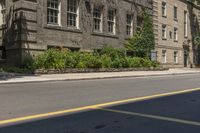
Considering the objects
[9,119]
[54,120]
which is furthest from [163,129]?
[9,119]

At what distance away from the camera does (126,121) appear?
24.0 ft

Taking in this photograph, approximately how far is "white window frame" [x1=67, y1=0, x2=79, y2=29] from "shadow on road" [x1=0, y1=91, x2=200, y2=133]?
64.6 ft

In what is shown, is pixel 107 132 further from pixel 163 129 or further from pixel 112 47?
pixel 112 47

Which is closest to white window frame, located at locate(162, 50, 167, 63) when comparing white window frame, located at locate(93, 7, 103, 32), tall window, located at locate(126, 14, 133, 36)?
tall window, located at locate(126, 14, 133, 36)

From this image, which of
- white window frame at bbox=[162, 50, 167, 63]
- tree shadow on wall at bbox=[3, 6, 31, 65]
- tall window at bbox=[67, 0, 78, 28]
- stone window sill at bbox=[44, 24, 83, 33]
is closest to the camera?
tree shadow on wall at bbox=[3, 6, 31, 65]

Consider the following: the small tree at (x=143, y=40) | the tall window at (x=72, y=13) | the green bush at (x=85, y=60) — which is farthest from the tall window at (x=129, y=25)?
the tall window at (x=72, y=13)

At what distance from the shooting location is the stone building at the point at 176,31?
41.4 meters

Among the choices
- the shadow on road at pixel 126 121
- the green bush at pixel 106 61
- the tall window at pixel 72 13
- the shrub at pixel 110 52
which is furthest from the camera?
the shrub at pixel 110 52

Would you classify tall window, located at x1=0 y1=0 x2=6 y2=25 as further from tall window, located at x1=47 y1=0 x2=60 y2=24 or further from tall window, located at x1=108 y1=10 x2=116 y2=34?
tall window, located at x1=108 y1=10 x2=116 y2=34

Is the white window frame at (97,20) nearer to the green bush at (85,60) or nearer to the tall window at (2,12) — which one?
the green bush at (85,60)

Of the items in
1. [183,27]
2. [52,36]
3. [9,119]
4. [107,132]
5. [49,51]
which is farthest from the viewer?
[183,27]

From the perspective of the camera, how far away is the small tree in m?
35.1

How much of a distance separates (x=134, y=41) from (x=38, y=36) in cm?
1276

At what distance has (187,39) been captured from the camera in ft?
163
